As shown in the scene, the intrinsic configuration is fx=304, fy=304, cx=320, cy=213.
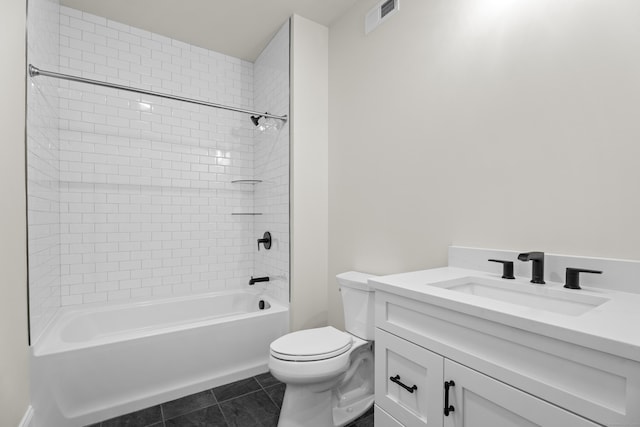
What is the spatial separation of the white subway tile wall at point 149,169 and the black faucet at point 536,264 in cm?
253

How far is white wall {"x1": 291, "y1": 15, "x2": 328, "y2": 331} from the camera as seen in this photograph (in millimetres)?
A: 2480

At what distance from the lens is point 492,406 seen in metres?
0.90

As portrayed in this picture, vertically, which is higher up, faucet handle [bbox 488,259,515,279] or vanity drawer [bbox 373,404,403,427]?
faucet handle [bbox 488,259,515,279]

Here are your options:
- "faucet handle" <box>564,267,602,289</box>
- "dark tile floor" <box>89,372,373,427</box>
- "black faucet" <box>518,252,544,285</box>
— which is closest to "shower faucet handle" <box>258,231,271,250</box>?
"dark tile floor" <box>89,372,373,427</box>

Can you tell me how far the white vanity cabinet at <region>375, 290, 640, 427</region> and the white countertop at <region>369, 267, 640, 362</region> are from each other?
30 millimetres

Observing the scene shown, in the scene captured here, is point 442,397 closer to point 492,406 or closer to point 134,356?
point 492,406

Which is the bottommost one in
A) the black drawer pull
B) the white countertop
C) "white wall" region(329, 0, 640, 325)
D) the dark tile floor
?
the dark tile floor

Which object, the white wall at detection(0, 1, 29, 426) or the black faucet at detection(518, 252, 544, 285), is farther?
the white wall at detection(0, 1, 29, 426)

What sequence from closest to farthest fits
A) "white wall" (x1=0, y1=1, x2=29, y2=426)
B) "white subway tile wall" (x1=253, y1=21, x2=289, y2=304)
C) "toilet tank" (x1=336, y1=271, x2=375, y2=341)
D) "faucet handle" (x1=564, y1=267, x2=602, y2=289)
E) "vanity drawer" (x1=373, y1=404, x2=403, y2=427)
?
"faucet handle" (x1=564, y1=267, x2=602, y2=289), "vanity drawer" (x1=373, y1=404, x2=403, y2=427), "white wall" (x1=0, y1=1, x2=29, y2=426), "toilet tank" (x1=336, y1=271, x2=375, y2=341), "white subway tile wall" (x1=253, y1=21, x2=289, y2=304)

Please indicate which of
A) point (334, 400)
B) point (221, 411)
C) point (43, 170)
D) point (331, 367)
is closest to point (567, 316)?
point (331, 367)

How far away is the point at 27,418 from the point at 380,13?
3.08 m

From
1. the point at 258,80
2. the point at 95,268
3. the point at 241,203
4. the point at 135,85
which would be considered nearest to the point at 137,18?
the point at 135,85

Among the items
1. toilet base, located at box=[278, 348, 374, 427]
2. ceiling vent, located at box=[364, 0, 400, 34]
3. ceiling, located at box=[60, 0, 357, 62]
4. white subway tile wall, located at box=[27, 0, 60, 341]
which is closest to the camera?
toilet base, located at box=[278, 348, 374, 427]

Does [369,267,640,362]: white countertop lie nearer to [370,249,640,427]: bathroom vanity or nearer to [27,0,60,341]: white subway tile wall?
[370,249,640,427]: bathroom vanity
